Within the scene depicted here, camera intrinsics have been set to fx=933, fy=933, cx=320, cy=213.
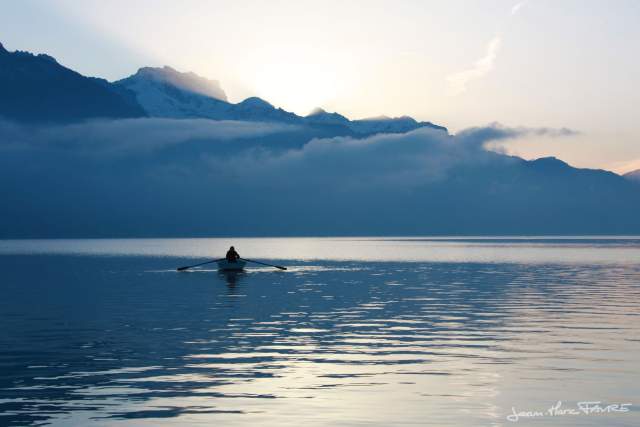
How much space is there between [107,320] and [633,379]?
3398cm

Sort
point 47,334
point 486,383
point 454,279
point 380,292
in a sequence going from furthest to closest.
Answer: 1. point 454,279
2. point 380,292
3. point 47,334
4. point 486,383

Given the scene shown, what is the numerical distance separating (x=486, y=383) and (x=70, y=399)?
44.1 ft

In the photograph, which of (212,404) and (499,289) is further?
(499,289)

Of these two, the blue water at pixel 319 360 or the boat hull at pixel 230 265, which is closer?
the blue water at pixel 319 360

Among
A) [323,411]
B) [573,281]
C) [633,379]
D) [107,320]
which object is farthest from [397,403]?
[573,281]

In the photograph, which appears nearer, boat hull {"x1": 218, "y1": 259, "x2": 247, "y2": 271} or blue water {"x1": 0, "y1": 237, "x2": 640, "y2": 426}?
blue water {"x1": 0, "y1": 237, "x2": 640, "y2": 426}

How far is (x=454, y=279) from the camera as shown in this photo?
10931cm

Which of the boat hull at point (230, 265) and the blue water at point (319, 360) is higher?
the boat hull at point (230, 265)

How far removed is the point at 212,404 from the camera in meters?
27.6

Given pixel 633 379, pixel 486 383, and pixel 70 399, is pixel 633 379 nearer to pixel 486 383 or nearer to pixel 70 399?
pixel 486 383

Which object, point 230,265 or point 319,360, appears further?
point 230,265

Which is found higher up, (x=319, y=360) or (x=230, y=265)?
(x=230, y=265)

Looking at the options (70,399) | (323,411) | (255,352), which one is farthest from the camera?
(255,352)

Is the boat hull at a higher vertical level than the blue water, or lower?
higher
